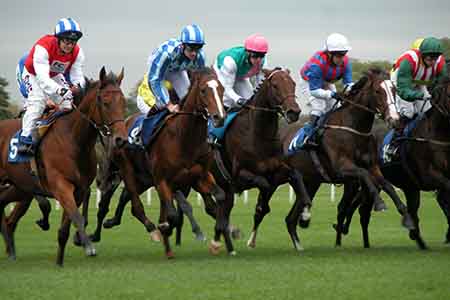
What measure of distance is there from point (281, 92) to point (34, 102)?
319 cm

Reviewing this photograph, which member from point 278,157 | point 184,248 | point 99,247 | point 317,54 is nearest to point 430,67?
Answer: point 317,54

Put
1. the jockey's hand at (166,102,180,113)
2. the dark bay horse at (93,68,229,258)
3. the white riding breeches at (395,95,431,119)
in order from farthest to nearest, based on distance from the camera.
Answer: the white riding breeches at (395,95,431,119)
the jockey's hand at (166,102,180,113)
the dark bay horse at (93,68,229,258)

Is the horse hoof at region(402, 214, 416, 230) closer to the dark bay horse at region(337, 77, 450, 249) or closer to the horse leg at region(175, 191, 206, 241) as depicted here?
the dark bay horse at region(337, 77, 450, 249)

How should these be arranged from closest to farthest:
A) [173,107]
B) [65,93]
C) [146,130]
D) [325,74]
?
[65,93] → [173,107] → [146,130] → [325,74]

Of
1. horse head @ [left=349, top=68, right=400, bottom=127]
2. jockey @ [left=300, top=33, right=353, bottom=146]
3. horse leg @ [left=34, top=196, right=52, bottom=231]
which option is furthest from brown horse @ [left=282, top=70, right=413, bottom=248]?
horse leg @ [left=34, top=196, right=52, bottom=231]

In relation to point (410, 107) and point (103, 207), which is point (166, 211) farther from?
point (410, 107)

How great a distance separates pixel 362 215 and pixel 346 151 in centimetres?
178

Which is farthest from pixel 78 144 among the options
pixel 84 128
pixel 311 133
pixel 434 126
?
pixel 434 126

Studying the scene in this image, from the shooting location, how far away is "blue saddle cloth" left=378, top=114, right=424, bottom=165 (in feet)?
47.5

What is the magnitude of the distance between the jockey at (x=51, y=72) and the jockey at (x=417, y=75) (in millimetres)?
4417

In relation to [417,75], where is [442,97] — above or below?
below

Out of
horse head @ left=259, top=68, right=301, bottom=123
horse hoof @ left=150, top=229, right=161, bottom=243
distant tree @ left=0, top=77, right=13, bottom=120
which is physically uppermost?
horse head @ left=259, top=68, right=301, bottom=123

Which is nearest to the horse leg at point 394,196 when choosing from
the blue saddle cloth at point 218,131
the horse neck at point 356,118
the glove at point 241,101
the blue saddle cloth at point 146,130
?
the horse neck at point 356,118

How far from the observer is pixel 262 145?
13797mm
